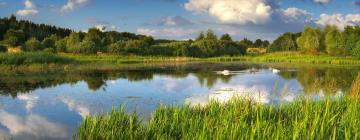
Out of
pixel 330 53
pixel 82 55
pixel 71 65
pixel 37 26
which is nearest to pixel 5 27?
pixel 37 26

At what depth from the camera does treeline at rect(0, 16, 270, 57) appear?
157 ft

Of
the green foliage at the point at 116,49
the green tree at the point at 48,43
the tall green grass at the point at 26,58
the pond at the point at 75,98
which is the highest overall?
the green tree at the point at 48,43

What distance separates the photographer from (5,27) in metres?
59.9

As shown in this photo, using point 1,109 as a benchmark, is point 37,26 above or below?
above

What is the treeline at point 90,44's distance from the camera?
47750 millimetres

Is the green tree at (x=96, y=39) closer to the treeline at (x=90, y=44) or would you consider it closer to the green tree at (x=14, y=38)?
the treeline at (x=90, y=44)

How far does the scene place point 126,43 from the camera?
54250 millimetres

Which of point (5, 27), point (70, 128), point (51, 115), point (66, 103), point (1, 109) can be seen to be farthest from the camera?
point (5, 27)

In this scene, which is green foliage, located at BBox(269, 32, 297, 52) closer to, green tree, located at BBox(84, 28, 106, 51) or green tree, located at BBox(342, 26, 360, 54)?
green tree, located at BBox(342, 26, 360, 54)

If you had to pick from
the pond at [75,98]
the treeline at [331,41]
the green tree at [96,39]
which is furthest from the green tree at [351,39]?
the pond at [75,98]

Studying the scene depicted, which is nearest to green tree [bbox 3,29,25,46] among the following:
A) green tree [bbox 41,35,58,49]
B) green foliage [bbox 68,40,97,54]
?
green tree [bbox 41,35,58,49]

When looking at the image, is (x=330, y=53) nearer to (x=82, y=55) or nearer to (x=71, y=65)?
(x=82, y=55)

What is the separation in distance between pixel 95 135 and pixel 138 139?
2.84 ft

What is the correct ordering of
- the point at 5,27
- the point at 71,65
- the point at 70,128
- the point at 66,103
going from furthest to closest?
the point at 5,27 → the point at 71,65 → the point at 66,103 → the point at 70,128
